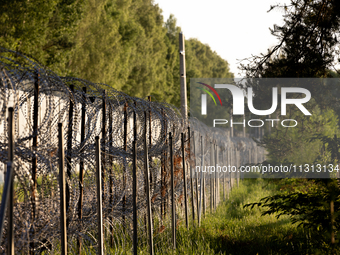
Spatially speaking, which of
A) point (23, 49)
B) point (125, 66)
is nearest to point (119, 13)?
point (125, 66)

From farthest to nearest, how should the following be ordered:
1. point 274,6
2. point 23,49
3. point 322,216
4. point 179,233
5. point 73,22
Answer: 1. point 73,22
2. point 23,49
3. point 274,6
4. point 179,233
5. point 322,216

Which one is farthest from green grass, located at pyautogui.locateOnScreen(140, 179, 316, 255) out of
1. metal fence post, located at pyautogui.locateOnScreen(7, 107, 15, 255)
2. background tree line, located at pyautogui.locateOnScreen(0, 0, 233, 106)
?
background tree line, located at pyautogui.locateOnScreen(0, 0, 233, 106)

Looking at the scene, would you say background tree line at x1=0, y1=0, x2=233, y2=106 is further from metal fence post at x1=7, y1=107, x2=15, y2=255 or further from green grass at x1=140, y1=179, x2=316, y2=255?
metal fence post at x1=7, y1=107, x2=15, y2=255

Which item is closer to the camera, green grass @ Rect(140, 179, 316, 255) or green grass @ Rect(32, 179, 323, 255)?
green grass @ Rect(32, 179, 323, 255)

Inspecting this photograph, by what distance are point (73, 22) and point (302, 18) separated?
1346cm

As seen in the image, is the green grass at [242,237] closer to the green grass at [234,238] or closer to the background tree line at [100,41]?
the green grass at [234,238]

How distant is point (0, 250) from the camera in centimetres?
276

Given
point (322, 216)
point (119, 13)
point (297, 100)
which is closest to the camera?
point (322, 216)

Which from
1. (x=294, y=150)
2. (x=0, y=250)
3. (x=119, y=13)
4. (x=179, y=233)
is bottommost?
(x=179, y=233)

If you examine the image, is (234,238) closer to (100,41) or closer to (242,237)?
(242,237)

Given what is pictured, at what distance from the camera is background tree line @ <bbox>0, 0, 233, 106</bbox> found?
14992 mm

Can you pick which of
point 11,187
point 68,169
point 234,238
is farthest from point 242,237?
point 11,187

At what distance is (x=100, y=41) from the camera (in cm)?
2384

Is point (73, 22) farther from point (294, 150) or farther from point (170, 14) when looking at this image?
point (170, 14)
